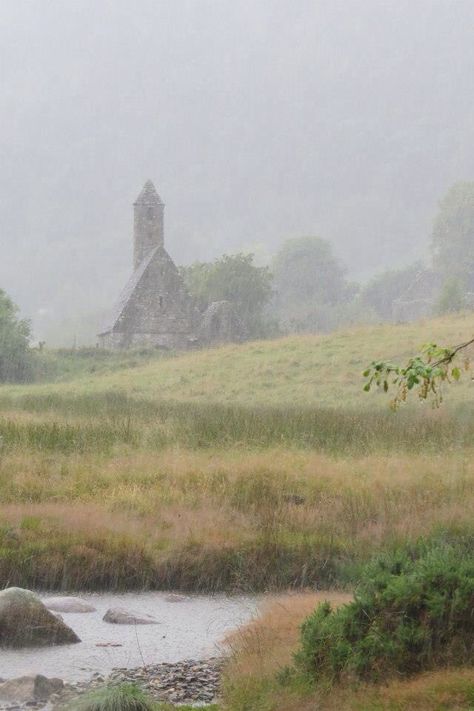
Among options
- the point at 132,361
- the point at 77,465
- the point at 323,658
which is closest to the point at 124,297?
the point at 132,361

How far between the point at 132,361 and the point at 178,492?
46065 millimetres

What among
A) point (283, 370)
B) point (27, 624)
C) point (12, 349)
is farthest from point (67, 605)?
point (12, 349)

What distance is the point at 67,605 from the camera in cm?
1420

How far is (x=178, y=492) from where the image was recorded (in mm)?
19156

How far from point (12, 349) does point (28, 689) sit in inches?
1999

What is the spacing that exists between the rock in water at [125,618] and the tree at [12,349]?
4737cm

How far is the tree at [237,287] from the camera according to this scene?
85.0 meters

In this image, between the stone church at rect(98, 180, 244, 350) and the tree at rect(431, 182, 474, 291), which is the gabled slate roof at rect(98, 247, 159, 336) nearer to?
the stone church at rect(98, 180, 244, 350)

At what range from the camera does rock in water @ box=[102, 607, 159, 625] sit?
13711mm

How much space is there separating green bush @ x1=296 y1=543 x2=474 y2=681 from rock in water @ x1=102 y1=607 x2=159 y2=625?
4.87 metres

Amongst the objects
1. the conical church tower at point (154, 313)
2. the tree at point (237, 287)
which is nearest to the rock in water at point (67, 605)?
the conical church tower at point (154, 313)

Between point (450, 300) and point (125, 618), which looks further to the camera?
point (450, 300)

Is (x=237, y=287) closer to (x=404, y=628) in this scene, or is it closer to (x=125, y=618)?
(x=125, y=618)

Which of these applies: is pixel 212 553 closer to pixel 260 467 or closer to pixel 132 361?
pixel 260 467
